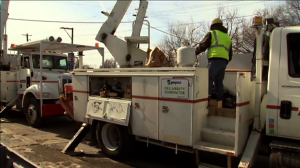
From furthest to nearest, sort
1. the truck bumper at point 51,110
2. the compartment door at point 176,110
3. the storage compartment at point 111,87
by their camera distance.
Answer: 1. the truck bumper at point 51,110
2. the storage compartment at point 111,87
3. the compartment door at point 176,110

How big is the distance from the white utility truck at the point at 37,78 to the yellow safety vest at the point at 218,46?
15.8ft

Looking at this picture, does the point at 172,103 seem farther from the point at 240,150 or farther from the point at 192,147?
the point at 240,150

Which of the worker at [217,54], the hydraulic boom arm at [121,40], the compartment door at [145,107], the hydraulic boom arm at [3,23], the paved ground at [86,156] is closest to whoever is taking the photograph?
the compartment door at [145,107]

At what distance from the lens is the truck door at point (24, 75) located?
31.2 feet

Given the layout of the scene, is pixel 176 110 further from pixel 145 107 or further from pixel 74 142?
pixel 74 142

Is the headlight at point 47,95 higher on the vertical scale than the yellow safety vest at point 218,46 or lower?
lower

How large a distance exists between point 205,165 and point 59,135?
5142mm

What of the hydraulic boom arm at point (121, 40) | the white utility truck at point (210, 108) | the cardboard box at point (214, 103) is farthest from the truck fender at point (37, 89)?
the cardboard box at point (214, 103)

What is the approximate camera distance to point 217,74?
4.84 meters

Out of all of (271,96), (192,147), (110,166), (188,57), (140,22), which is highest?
(140,22)

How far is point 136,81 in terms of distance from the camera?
495cm

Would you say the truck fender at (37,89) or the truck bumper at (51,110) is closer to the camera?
the truck bumper at (51,110)

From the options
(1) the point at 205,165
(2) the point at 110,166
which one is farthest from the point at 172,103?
(2) the point at 110,166

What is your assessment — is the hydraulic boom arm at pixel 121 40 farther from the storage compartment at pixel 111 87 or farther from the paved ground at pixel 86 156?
the paved ground at pixel 86 156
